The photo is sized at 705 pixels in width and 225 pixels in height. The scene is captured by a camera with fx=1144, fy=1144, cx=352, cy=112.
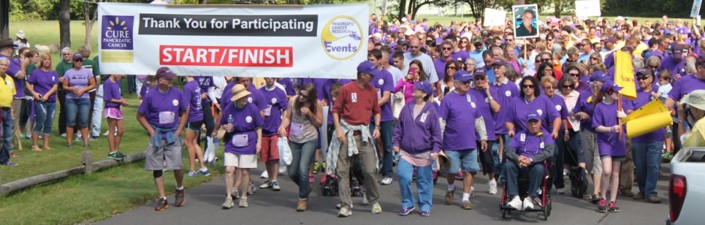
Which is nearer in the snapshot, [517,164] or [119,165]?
[517,164]

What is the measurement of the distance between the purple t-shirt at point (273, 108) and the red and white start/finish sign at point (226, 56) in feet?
2.47

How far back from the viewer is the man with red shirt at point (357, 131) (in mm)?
12820

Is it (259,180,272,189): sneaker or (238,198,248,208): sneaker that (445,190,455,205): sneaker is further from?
(259,180,272,189): sneaker

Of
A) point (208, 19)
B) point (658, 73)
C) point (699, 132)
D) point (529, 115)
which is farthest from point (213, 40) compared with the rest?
point (658, 73)

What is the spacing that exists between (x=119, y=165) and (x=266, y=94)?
339 centimetres

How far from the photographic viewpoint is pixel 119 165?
659 inches

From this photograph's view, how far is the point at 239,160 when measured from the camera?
1340cm

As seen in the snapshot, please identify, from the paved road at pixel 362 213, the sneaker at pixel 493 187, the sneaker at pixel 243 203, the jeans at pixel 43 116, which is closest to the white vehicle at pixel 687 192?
the paved road at pixel 362 213

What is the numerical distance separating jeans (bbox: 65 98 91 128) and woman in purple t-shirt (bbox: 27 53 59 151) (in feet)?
1.01

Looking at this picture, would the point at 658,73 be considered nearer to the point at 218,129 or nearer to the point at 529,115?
the point at 529,115

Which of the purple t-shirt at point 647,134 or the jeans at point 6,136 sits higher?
the purple t-shirt at point 647,134

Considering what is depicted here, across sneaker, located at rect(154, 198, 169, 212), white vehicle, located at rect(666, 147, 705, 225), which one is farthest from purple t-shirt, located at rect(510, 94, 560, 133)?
white vehicle, located at rect(666, 147, 705, 225)

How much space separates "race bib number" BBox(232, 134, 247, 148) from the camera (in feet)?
43.7

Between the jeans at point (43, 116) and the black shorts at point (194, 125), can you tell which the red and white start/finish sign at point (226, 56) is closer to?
the black shorts at point (194, 125)
